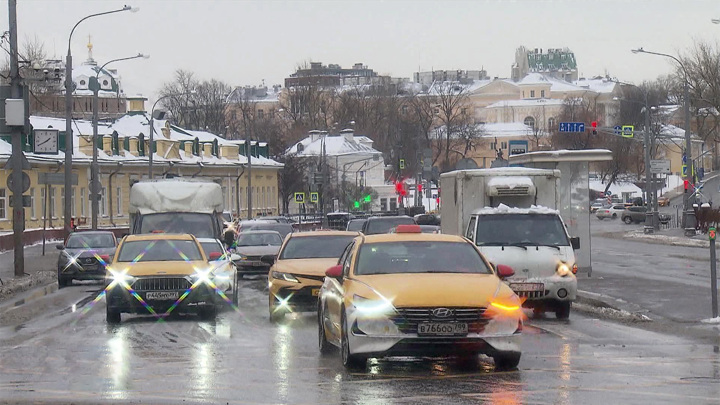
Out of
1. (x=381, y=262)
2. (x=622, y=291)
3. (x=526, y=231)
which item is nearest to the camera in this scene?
(x=381, y=262)

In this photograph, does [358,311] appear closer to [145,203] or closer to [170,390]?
[170,390]

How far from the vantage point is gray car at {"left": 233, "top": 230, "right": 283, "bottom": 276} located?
3553 cm

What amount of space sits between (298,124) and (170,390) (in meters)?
133

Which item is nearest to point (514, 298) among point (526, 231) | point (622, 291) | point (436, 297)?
point (436, 297)

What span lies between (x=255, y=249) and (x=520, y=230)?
53.2 feet

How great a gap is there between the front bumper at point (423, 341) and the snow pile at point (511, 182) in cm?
1180

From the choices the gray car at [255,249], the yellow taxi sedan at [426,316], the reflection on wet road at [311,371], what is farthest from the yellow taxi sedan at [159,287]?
the gray car at [255,249]

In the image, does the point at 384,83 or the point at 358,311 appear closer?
the point at 358,311

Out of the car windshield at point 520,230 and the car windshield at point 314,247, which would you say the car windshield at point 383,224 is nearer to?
the car windshield at point 314,247

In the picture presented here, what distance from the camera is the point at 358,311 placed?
12.7 m

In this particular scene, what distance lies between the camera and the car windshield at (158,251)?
21.3 meters

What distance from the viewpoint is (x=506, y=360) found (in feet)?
41.9

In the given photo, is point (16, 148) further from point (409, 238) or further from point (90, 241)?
point (409, 238)

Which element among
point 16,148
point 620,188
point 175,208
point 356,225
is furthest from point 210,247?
point 620,188
